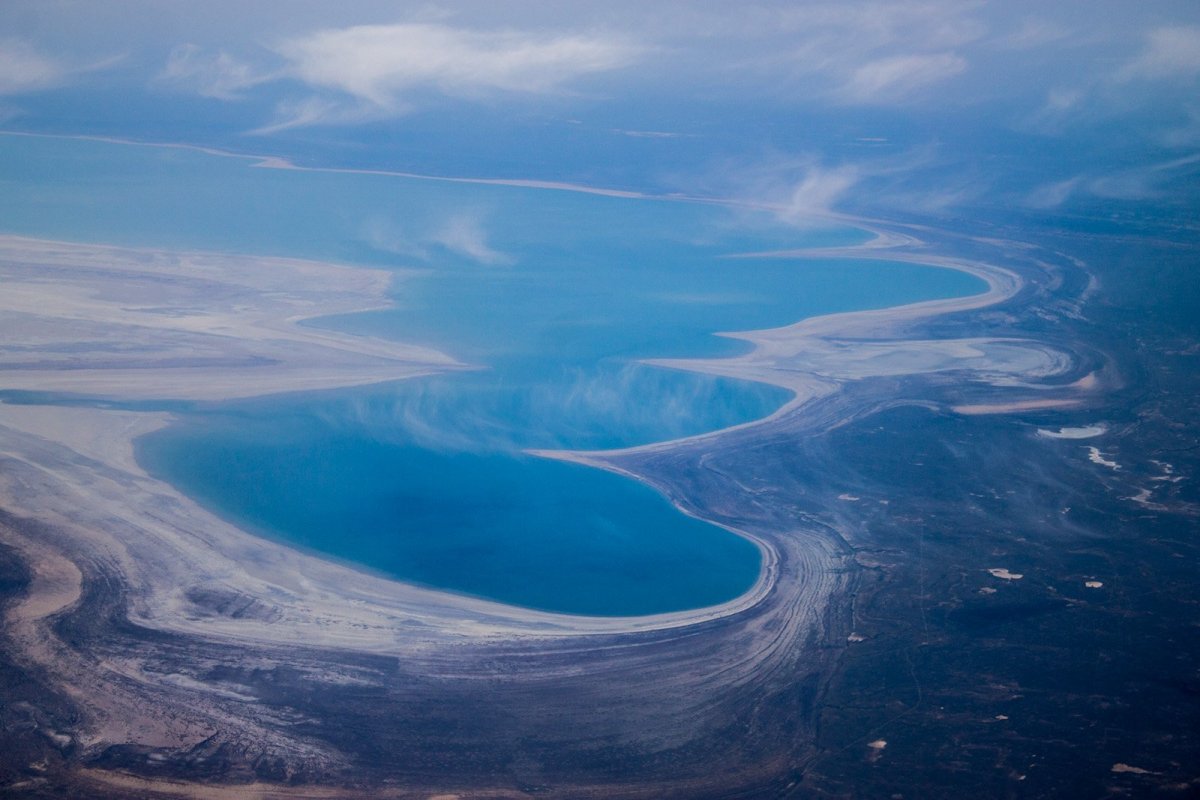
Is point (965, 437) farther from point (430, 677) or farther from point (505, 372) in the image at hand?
point (430, 677)

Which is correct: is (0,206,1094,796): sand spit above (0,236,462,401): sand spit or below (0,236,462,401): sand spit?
below

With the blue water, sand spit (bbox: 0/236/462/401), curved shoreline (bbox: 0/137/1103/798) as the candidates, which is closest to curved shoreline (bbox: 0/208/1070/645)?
curved shoreline (bbox: 0/137/1103/798)

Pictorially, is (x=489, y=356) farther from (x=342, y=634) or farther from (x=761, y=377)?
(x=342, y=634)

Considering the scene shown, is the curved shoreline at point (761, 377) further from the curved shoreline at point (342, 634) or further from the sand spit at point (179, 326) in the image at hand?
the sand spit at point (179, 326)

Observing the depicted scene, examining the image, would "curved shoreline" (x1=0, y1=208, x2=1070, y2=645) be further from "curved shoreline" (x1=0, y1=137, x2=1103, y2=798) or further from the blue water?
the blue water

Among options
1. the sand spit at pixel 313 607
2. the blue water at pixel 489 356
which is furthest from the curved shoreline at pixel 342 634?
the blue water at pixel 489 356

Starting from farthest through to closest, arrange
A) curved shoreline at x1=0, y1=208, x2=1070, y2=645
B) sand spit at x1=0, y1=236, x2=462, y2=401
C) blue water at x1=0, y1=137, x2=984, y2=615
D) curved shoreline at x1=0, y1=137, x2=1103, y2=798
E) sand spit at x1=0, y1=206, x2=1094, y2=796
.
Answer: sand spit at x1=0, y1=236, x2=462, y2=401
blue water at x1=0, y1=137, x2=984, y2=615
curved shoreline at x1=0, y1=208, x2=1070, y2=645
sand spit at x1=0, y1=206, x2=1094, y2=796
curved shoreline at x1=0, y1=137, x2=1103, y2=798

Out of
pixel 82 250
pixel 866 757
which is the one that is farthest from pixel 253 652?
pixel 82 250

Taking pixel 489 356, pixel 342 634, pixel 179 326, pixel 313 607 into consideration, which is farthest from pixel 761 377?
pixel 179 326

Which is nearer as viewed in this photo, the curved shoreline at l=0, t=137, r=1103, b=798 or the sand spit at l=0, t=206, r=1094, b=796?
the curved shoreline at l=0, t=137, r=1103, b=798

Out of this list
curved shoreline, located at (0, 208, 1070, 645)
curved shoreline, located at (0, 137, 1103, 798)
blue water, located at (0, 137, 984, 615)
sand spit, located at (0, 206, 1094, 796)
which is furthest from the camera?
blue water, located at (0, 137, 984, 615)
